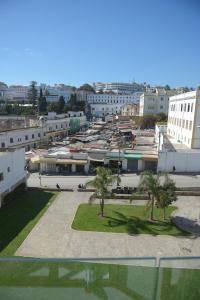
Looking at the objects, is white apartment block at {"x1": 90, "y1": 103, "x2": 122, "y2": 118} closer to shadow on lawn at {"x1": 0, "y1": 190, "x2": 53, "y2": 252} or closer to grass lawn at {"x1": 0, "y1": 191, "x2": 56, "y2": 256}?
shadow on lawn at {"x1": 0, "y1": 190, "x2": 53, "y2": 252}

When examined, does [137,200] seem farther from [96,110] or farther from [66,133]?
[96,110]

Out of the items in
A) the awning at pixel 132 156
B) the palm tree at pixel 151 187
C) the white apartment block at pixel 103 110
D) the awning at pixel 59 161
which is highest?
the white apartment block at pixel 103 110

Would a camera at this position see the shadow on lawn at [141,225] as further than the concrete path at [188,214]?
No

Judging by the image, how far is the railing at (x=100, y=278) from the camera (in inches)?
135

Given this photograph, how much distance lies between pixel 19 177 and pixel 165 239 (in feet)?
43.5

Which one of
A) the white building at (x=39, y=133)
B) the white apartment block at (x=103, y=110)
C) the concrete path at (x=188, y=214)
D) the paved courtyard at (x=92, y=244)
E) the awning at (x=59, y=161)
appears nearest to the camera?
the paved courtyard at (x=92, y=244)

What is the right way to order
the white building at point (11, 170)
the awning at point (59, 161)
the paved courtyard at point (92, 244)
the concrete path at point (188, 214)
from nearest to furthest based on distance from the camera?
the paved courtyard at point (92, 244)
the concrete path at point (188, 214)
the white building at point (11, 170)
the awning at point (59, 161)

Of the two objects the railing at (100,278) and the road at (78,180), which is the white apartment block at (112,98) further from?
the railing at (100,278)

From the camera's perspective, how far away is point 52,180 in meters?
28.3

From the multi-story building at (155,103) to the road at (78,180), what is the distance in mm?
47990

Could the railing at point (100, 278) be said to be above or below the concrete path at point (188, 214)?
above

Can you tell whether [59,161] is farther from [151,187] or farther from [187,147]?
[187,147]

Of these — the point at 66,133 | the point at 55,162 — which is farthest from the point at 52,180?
the point at 66,133

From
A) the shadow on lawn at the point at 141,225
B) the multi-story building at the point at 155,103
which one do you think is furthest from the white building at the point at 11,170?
the multi-story building at the point at 155,103
